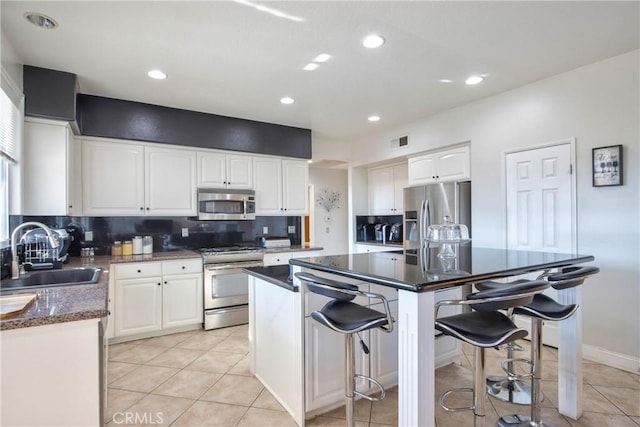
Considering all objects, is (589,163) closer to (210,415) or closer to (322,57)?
(322,57)

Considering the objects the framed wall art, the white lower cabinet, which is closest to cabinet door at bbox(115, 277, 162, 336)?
the white lower cabinet

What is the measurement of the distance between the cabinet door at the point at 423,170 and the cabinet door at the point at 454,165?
A: 0.32 feet

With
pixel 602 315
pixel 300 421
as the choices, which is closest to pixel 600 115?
pixel 602 315

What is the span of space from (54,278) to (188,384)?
1.22 m

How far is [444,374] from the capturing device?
267cm

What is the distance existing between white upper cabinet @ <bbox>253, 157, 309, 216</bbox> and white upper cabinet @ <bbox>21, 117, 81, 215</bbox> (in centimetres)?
209

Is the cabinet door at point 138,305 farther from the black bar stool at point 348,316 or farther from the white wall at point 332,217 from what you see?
the white wall at point 332,217

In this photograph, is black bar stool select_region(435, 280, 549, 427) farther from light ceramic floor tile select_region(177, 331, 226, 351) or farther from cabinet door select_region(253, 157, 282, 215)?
cabinet door select_region(253, 157, 282, 215)

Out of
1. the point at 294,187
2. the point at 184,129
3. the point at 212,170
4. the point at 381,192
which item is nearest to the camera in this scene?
the point at 184,129

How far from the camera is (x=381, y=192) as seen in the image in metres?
5.57

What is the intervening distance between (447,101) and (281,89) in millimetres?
1864

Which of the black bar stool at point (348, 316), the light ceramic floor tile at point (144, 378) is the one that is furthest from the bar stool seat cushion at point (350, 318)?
the light ceramic floor tile at point (144, 378)

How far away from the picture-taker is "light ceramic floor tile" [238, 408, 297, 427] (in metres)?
2.02

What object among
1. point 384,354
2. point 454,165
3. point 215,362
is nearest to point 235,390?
point 215,362
